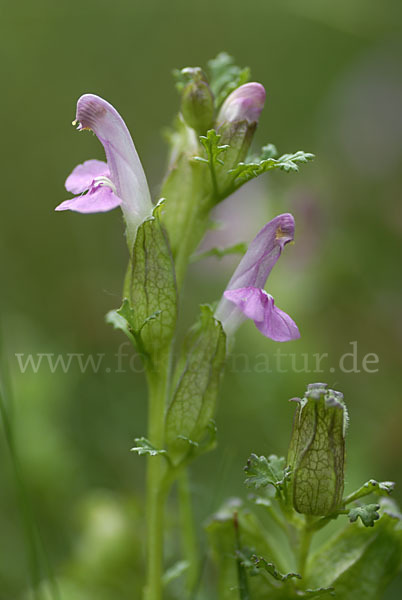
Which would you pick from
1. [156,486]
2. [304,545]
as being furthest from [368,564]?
[156,486]

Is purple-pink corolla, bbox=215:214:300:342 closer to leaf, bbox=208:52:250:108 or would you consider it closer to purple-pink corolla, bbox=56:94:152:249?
purple-pink corolla, bbox=56:94:152:249

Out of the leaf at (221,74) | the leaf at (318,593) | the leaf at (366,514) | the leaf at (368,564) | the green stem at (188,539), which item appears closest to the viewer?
the leaf at (366,514)

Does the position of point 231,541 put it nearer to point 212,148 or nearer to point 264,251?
point 264,251

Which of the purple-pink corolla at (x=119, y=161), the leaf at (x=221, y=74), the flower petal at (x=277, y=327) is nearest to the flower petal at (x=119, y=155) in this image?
the purple-pink corolla at (x=119, y=161)

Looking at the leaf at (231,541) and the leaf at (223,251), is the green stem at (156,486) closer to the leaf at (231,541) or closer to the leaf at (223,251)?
the leaf at (231,541)

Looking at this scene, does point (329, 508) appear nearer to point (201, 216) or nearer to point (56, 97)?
point (201, 216)

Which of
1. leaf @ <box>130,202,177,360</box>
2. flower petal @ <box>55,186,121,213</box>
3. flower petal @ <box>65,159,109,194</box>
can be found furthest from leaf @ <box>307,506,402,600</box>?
flower petal @ <box>65,159,109,194</box>

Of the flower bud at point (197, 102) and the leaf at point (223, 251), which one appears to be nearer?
the flower bud at point (197, 102)
